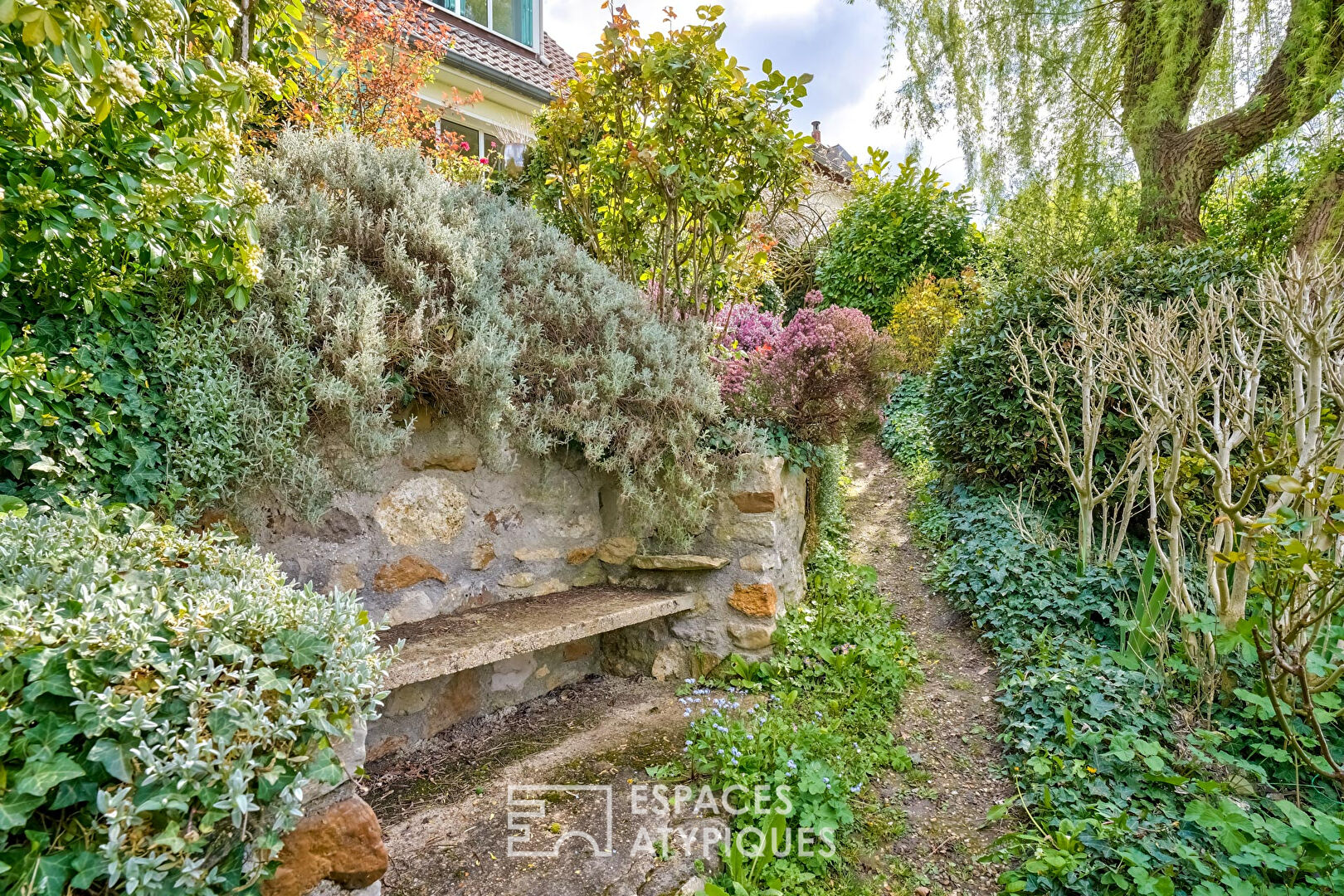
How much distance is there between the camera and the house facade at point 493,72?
7.11m

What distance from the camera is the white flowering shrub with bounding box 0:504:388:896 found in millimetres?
913

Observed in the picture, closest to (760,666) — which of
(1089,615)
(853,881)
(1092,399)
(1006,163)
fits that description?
(853,881)

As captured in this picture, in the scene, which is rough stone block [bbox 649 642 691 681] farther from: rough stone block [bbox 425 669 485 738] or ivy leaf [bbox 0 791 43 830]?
ivy leaf [bbox 0 791 43 830]

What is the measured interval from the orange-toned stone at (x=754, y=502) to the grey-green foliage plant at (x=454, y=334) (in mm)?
185

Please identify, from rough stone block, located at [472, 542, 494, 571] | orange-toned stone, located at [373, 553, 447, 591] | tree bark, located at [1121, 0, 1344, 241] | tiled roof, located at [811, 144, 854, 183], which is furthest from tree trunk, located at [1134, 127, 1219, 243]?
tiled roof, located at [811, 144, 854, 183]

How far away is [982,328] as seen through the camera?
14.3 ft

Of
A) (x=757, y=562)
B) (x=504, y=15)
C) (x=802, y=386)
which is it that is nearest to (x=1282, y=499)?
(x=802, y=386)

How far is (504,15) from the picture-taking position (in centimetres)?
861

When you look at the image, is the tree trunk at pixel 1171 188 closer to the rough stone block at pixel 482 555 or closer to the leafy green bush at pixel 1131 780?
the leafy green bush at pixel 1131 780

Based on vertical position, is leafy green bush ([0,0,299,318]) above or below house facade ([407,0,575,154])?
below

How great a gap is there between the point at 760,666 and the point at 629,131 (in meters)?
2.89

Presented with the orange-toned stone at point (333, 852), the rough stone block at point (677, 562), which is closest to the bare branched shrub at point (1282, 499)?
the rough stone block at point (677, 562)

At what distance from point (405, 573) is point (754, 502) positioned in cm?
151

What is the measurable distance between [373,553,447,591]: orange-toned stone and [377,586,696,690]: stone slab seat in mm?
151
